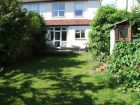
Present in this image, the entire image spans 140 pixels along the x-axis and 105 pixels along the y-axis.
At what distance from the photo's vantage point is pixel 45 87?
1942 centimetres

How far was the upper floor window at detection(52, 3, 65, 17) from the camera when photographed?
147 feet

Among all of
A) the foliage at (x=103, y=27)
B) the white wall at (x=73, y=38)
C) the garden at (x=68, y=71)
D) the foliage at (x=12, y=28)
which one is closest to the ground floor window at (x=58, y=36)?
the white wall at (x=73, y=38)

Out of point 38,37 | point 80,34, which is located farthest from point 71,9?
point 38,37

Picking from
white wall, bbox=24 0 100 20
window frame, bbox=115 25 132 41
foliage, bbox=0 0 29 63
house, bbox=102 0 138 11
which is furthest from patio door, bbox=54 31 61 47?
window frame, bbox=115 25 132 41

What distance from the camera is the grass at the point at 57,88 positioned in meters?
16.7

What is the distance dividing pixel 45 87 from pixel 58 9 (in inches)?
1052

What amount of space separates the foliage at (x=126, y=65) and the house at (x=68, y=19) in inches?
888

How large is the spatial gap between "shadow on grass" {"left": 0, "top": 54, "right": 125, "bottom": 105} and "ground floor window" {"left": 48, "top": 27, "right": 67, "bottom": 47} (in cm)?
1803

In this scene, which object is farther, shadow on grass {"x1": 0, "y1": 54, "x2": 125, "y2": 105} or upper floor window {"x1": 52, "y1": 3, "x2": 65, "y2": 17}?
upper floor window {"x1": 52, "y1": 3, "x2": 65, "y2": 17}

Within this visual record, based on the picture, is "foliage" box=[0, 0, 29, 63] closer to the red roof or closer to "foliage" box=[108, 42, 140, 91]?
"foliage" box=[108, 42, 140, 91]

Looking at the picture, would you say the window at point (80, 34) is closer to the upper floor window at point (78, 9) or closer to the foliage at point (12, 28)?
the upper floor window at point (78, 9)

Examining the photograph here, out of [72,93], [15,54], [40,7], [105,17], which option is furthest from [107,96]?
[40,7]

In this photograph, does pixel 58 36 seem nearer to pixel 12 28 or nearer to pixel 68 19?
pixel 68 19

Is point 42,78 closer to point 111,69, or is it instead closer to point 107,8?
point 111,69
